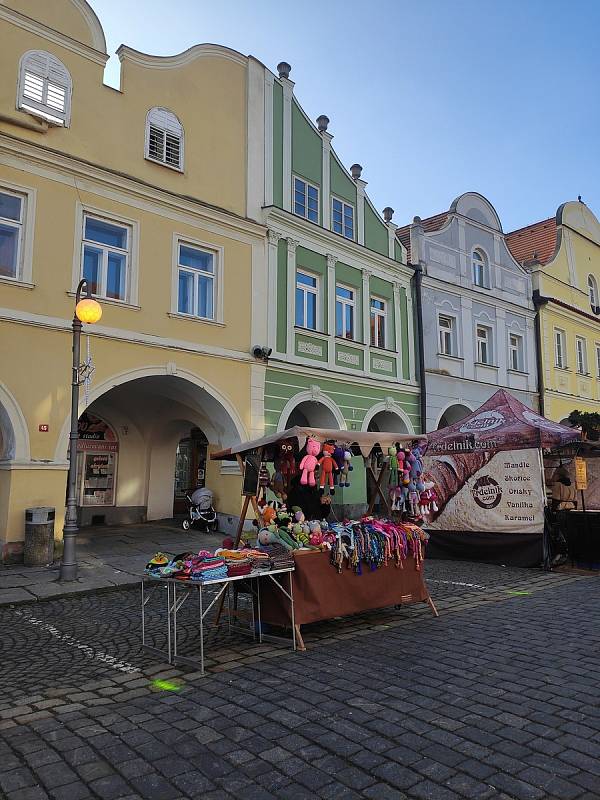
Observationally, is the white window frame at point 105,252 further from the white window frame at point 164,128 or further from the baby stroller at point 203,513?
the baby stroller at point 203,513

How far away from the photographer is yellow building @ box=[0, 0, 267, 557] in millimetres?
10992

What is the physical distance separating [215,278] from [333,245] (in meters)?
4.11

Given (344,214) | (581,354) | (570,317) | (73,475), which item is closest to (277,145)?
(344,214)

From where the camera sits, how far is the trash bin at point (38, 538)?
10148 millimetres

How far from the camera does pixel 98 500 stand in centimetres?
1584

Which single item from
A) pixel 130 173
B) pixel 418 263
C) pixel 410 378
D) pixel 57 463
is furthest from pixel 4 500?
pixel 418 263

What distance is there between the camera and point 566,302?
2492cm

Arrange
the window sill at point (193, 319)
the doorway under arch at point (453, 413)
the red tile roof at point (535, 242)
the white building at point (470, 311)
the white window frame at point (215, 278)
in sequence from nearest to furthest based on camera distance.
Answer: the window sill at point (193, 319) < the white window frame at point (215, 278) < the white building at point (470, 311) < the doorway under arch at point (453, 413) < the red tile roof at point (535, 242)

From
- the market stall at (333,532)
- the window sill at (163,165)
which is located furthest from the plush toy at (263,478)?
the window sill at (163,165)

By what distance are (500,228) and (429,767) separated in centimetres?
2204

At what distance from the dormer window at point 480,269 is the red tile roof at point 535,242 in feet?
11.8

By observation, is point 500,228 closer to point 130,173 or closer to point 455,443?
point 455,443

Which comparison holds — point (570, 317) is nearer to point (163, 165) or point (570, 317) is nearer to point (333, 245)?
point (333, 245)

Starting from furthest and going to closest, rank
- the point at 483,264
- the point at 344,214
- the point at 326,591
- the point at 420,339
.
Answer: the point at 483,264, the point at 420,339, the point at 344,214, the point at 326,591
